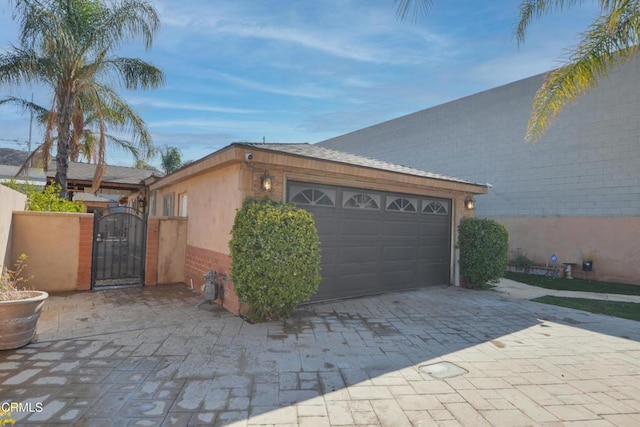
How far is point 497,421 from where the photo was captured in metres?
2.99

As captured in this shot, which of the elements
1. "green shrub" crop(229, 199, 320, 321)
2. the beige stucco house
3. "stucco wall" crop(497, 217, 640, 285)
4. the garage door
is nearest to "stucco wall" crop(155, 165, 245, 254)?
the beige stucco house

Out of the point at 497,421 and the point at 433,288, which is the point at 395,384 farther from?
the point at 433,288

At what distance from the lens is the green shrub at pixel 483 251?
9172 millimetres

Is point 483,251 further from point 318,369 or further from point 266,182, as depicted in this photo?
point 318,369

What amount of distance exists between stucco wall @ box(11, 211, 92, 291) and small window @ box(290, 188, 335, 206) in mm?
4921

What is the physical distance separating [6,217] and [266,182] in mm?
5065

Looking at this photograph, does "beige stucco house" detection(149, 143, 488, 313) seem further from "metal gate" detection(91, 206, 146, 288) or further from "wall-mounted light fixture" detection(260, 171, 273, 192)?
"metal gate" detection(91, 206, 146, 288)

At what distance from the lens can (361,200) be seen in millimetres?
7742

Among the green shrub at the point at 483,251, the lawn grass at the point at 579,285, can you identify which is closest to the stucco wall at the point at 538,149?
the lawn grass at the point at 579,285

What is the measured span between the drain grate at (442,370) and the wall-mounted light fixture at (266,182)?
146 inches

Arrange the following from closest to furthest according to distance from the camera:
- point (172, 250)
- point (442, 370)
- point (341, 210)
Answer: point (442, 370) < point (341, 210) < point (172, 250)

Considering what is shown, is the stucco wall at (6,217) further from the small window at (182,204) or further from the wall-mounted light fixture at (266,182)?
the wall-mounted light fixture at (266,182)

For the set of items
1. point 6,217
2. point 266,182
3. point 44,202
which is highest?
point 266,182

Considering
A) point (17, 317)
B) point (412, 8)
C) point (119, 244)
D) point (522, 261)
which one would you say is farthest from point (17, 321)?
point (522, 261)
